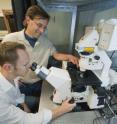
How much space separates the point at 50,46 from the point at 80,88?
61 cm

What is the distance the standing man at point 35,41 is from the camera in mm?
1522

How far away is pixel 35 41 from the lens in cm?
168

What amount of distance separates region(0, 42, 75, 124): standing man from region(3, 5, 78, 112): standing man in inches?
16.5

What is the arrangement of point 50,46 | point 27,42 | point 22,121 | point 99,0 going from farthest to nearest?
point 50,46
point 27,42
point 99,0
point 22,121

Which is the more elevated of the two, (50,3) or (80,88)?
(50,3)

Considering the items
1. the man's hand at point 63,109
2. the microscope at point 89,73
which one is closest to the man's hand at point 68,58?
the microscope at point 89,73

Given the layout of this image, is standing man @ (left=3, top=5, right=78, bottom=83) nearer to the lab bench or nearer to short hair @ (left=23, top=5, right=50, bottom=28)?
short hair @ (left=23, top=5, right=50, bottom=28)

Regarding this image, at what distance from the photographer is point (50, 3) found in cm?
156

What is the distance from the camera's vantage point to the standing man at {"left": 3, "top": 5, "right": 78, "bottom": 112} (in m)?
1.52

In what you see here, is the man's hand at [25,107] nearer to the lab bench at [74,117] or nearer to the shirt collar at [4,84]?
the lab bench at [74,117]

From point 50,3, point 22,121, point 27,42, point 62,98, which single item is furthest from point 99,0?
point 22,121

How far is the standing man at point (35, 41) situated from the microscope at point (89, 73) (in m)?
0.27

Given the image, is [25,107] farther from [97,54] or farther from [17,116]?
[97,54]

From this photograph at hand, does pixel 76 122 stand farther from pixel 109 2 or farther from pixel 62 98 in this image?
pixel 109 2
